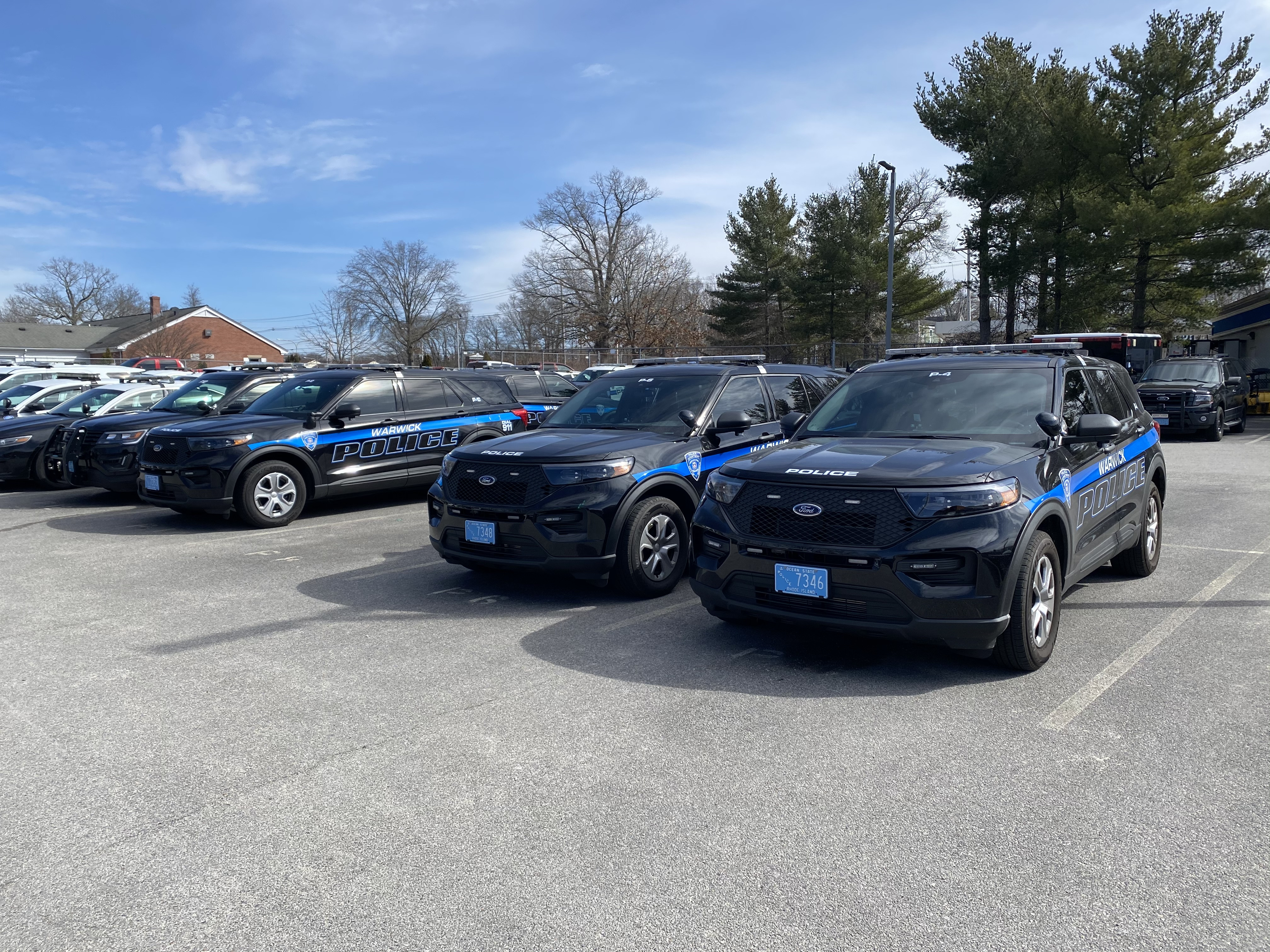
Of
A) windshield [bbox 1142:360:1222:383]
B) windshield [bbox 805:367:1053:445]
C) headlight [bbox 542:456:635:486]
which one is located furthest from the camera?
windshield [bbox 1142:360:1222:383]

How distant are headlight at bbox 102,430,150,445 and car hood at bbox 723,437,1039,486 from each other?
909cm

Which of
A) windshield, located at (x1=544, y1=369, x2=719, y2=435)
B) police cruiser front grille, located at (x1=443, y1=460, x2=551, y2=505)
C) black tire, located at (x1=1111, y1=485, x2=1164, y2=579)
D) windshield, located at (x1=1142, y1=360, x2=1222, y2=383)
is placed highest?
windshield, located at (x1=1142, y1=360, x2=1222, y2=383)

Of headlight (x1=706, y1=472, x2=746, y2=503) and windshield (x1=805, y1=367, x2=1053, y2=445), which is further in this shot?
windshield (x1=805, y1=367, x2=1053, y2=445)

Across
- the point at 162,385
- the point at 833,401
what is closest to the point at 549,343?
the point at 162,385

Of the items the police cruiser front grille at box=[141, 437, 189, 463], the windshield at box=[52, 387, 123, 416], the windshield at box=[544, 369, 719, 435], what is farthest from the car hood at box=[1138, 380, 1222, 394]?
the windshield at box=[52, 387, 123, 416]

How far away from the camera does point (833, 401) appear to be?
6613 millimetres

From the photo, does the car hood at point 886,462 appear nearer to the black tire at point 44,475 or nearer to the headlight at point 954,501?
the headlight at point 954,501

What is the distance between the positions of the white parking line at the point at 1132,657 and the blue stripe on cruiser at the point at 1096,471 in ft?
3.09

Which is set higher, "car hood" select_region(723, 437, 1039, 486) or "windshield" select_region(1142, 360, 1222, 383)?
"windshield" select_region(1142, 360, 1222, 383)

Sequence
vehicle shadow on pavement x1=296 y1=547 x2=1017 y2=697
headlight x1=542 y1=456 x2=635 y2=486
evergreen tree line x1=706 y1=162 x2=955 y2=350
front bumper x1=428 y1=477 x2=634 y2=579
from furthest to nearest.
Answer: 1. evergreen tree line x1=706 y1=162 x2=955 y2=350
2. headlight x1=542 y1=456 x2=635 y2=486
3. front bumper x1=428 y1=477 x2=634 y2=579
4. vehicle shadow on pavement x1=296 y1=547 x2=1017 y2=697

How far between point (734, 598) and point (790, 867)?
222cm

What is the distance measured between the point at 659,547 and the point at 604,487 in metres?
0.66

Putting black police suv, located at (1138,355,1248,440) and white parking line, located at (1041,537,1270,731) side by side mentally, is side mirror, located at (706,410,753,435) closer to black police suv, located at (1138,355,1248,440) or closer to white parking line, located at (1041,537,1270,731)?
white parking line, located at (1041,537,1270,731)

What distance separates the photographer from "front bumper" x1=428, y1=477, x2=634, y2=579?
6539mm
